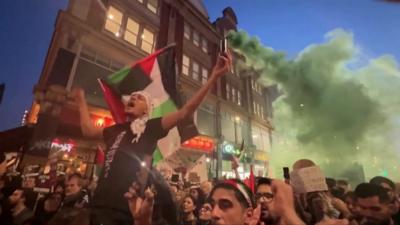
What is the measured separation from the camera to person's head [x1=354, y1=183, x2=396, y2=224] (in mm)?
2730

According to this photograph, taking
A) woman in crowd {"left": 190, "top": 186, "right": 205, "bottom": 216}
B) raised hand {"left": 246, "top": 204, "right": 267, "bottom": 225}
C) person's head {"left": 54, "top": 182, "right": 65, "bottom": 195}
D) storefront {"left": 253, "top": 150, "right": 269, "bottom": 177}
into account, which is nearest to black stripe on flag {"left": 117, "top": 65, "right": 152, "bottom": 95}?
raised hand {"left": 246, "top": 204, "right": 267, "bottom": 225}

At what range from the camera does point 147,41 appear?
16.1 meters

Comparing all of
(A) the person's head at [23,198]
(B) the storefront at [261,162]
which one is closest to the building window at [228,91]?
(B) the storefront at [261,162]

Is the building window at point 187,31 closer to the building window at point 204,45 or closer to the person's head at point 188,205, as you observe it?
the building window at point 204,45

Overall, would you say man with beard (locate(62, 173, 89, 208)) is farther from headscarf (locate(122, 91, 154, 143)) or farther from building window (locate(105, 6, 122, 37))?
building window (locate(105, 6, 122, 37))

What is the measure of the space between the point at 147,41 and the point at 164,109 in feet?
45.5

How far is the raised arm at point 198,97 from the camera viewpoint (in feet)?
8.39

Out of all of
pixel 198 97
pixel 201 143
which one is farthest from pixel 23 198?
pixel 201 143

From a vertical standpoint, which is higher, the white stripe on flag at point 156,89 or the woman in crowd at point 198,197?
the white stripe on flag at point 156,89

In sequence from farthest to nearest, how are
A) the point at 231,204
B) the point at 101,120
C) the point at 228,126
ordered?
the point at 228,126
the point at 101,120
the point at 231,204

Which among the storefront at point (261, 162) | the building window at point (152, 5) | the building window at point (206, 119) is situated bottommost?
the storefront at point (261, 162)

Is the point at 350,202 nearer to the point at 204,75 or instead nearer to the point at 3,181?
the point at 3,181

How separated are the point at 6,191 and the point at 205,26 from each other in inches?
832

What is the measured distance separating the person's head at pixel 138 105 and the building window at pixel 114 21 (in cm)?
1239
